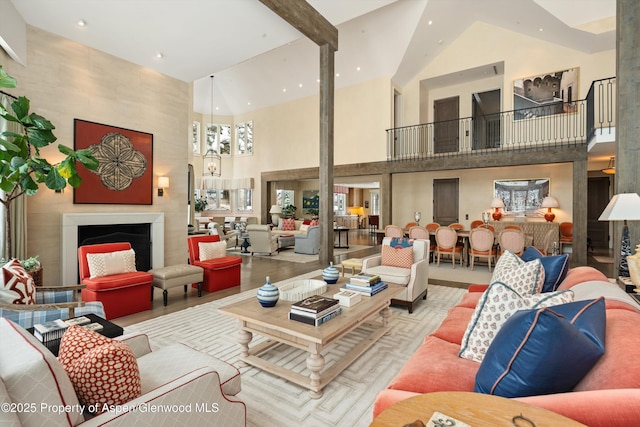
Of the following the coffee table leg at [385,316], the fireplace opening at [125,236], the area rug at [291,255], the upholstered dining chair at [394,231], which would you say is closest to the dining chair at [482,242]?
the upholstered dining chair at [394,231]

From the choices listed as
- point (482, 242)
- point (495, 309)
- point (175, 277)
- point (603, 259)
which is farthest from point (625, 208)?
point (603, 259)

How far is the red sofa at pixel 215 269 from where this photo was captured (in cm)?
479

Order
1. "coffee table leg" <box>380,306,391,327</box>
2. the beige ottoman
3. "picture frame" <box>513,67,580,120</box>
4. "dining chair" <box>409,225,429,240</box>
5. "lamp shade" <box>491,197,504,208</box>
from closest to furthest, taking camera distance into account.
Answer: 1. "coffee table leg" <box>380,306,391,327</box>
2. the beige ottoman
3. "dining chair" <box>409,225,429,240</box>
4. "picture frame" <box>513,67,580,120</box>
5. "lamp shade" <box>491,197,504,208</box>

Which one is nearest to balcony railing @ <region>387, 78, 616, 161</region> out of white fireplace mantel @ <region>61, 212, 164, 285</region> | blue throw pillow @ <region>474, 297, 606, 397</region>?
blue throw pillow @ <region>474, 297, 606, 397</region>

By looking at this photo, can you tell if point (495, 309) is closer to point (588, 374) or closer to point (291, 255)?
point (588, 374)

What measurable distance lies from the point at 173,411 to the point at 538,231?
362 inches

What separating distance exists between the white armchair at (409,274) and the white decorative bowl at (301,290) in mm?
1222

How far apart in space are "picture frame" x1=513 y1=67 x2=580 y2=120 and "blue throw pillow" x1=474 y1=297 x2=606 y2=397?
360 inches

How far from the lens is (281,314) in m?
2.48

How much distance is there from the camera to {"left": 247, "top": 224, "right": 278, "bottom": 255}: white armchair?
845cm

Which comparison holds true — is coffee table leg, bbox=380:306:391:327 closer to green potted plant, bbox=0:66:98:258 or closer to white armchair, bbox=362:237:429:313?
white armchair, bbox=362:237:429:313

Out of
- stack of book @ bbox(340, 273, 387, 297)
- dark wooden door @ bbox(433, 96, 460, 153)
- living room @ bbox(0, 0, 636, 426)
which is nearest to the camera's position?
stack of book @ bbox(340, 273, 387, 297)

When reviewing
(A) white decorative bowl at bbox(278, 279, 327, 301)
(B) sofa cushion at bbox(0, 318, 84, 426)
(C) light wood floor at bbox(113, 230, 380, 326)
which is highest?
(B) sofa cushion at bbox(0, 318, 84, 426)

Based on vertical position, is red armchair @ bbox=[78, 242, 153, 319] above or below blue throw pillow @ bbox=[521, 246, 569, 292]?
below
